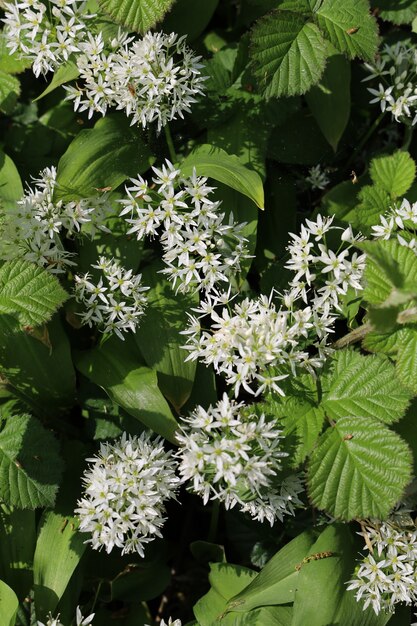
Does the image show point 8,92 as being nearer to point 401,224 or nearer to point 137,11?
point 137,11

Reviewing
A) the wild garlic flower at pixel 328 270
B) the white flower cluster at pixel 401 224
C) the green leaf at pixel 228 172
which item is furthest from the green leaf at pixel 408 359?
the green leaf at pixel 228 172

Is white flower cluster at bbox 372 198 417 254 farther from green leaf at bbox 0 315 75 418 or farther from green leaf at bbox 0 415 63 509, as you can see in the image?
green leaf at bbox 0 415 63 509

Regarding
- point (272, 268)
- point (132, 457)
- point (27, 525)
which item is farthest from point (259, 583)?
point (272, 268)

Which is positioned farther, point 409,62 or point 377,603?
point 409,62

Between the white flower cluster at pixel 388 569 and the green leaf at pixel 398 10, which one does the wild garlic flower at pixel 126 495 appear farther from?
the green leaf at pixel 398 10

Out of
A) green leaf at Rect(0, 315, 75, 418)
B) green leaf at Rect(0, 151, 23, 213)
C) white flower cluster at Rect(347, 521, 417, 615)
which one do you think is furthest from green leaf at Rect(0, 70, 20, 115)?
white flower cluster at Rect(347, 521, 417, 615)

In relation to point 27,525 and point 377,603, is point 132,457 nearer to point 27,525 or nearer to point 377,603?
point 27,525
